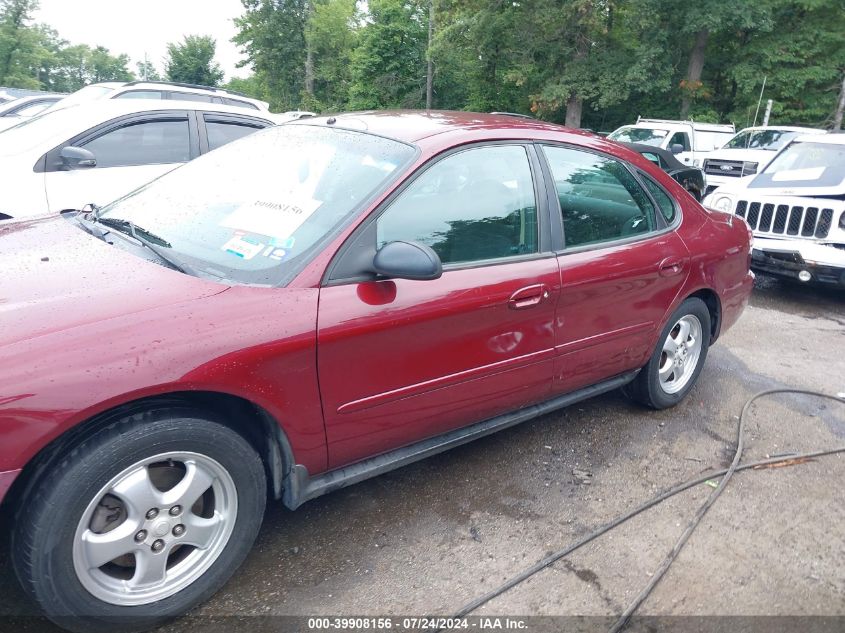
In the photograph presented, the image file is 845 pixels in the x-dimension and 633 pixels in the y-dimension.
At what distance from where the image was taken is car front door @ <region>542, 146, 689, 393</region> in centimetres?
320

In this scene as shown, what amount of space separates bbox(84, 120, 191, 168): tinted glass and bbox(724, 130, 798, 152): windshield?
37.0 feet

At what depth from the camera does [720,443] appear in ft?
12.4

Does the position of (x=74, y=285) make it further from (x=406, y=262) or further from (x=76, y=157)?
(x=76, y=157)

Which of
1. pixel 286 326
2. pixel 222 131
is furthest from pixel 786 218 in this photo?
pixel 286 326

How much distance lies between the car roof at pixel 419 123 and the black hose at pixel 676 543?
1845 mm

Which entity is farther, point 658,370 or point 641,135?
Result: point 641,135

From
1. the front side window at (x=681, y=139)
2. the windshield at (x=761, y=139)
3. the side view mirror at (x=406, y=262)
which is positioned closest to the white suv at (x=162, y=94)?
the side view mirror at (x=406, y=262)

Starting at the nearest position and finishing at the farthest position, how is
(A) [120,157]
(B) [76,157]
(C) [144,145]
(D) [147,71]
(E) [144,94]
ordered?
(B) [76,157], (A) [120,157], (C) [144,145], (E) [144,94], (D) [147,71]

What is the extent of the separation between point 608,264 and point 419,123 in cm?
117

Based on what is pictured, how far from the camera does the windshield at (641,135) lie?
46.7 feet

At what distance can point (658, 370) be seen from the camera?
3.96m

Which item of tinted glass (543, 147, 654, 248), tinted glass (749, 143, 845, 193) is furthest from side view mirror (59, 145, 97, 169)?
tinted glass (749, 143, 845, 193)

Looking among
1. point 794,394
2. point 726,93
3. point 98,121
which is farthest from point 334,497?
point 726,93

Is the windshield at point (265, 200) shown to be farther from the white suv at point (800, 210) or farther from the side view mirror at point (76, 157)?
the white suv at point (800, 210)
